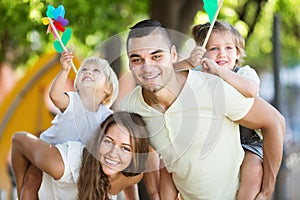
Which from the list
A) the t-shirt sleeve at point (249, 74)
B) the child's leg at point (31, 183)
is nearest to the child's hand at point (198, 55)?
the t-shirt sleeve at point (249, 74)

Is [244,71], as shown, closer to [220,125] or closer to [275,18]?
[220,125]

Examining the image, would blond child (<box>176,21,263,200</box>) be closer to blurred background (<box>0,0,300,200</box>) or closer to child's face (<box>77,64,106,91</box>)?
blurred background (<box>0,0,300,200</box>)

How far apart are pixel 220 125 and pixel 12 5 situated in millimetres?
4135

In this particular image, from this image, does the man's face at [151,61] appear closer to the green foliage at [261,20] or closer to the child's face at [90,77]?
the child's face at [90,77]

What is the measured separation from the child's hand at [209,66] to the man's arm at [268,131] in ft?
0.87

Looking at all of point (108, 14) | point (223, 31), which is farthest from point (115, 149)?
point (108, 14)

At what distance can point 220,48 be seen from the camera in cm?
377

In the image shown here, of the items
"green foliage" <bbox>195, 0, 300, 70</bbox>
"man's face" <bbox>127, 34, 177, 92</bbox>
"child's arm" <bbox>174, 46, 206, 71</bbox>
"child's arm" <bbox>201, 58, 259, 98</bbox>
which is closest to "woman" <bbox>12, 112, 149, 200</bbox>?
"man's face" <bbox>127, 34, 177, 92</bbox>

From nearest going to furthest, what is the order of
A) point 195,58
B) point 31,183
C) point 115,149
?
point 195,58
point 115,149
point 31,183


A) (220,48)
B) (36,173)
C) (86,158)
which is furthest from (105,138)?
(220,48)

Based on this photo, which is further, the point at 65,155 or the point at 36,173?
the point at 36,173

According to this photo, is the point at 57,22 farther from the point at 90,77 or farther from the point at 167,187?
the point at 167,187

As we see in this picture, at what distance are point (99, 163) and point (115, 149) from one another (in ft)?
0.41

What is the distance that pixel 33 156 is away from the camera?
3789 millimetres
